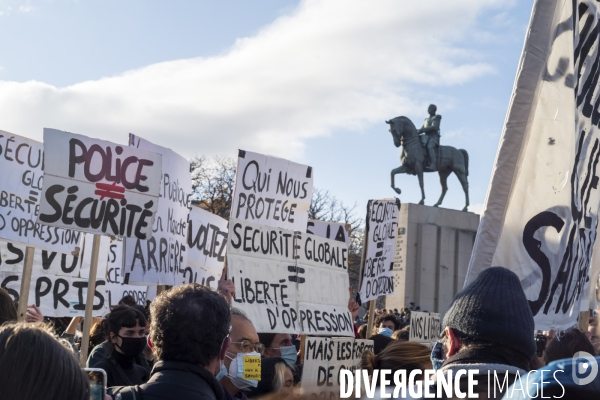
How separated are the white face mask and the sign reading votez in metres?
2.36

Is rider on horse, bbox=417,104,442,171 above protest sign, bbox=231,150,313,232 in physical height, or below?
above

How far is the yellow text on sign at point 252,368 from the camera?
3857 millimetres

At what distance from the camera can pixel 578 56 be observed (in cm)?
414

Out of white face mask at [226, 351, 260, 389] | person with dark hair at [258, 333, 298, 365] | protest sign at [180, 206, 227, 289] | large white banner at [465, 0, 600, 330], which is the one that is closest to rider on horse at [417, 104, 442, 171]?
protest sign at [180, 206, 227, 289]

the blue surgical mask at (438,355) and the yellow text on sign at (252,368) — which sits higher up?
the blue surgical mask at (438,355)

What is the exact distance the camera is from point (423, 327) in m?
9.39

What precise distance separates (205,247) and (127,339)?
133 inches

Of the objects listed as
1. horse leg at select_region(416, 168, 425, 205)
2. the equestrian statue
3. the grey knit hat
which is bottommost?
the grey knit hat

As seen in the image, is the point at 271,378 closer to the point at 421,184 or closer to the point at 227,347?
the point at 227,347

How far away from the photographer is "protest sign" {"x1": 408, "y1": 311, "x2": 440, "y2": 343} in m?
8.98

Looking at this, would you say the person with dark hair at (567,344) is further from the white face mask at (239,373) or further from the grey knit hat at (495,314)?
the grey knit hat at (495,314)

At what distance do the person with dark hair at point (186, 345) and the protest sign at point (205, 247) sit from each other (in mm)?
5041

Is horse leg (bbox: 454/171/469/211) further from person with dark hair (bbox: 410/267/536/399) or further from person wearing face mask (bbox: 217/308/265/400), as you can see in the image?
person with dark hair (bbox: 410/267/536/399)

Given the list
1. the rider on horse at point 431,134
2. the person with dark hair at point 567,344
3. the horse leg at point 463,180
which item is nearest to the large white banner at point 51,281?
the person with dark hair at point 567,344
